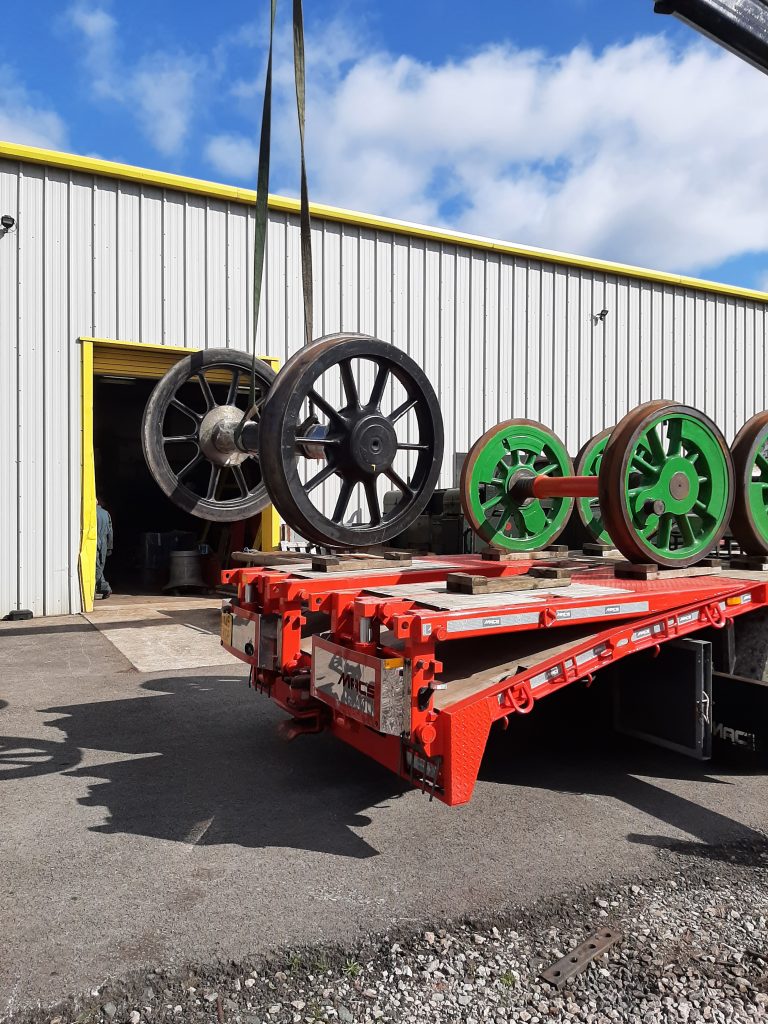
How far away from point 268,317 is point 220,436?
661 centimetres

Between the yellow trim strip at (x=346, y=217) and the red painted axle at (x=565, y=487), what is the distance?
7.03 m

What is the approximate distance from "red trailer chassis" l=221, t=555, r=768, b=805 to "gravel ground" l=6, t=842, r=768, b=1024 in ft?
1.90

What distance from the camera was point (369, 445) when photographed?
429 centimetres

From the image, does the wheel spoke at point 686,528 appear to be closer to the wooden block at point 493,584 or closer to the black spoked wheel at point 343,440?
the wooden block at point 493,584

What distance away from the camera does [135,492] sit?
19.1m

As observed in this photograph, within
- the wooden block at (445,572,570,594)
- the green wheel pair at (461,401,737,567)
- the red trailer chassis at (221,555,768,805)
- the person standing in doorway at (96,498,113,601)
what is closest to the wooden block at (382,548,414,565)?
the red trailer chassis at (221,555,768,805)

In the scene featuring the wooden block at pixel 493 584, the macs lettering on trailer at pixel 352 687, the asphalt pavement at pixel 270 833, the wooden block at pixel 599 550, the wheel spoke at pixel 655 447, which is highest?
the wheel spoke at pixel 655 447

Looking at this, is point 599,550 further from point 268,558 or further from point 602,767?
point 268,558

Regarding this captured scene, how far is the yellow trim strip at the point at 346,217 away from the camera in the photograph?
9.80 m

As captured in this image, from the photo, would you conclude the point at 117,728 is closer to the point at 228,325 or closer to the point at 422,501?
the point at 422,501

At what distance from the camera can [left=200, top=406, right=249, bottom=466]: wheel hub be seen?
4961 mm

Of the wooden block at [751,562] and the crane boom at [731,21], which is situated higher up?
the crane boom at [731,21]

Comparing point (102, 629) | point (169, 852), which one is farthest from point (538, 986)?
point (102, 629)

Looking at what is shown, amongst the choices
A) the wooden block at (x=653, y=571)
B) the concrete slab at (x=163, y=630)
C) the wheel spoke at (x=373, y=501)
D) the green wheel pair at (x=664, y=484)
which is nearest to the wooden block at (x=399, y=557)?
the wheel spoke at (x=373, y=501)
